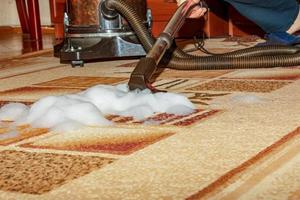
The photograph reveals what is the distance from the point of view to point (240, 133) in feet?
3.22

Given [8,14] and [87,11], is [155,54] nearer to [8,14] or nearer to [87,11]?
[87,11]

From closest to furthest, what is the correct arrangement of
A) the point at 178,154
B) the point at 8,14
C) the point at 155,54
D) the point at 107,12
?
1. the point at 178,154
2. the point at 155,54
3. the point at 107,12
4. the point at 8,14

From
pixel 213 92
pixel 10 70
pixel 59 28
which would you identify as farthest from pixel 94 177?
pixel 59 28

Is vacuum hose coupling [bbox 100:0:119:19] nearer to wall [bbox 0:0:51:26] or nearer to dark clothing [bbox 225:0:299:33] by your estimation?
dark clothing [bbox 225:0:299:33]

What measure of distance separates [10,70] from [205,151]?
135cm

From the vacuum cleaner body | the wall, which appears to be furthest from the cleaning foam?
the wall

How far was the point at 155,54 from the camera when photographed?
4.65 feet

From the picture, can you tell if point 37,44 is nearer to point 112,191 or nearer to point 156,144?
point 156,144

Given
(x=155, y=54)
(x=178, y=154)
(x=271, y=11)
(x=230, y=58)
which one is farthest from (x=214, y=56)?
(x=178, y=154)

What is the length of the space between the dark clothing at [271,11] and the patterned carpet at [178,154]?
460 mm

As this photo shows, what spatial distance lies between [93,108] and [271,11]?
0.91 m

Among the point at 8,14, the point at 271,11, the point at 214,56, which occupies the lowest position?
the point at 8,14

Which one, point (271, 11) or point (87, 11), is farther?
point (87, 11)

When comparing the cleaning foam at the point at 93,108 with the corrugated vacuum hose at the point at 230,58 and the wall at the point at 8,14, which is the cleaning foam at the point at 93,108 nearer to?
the corrugated vacuum hose at the point at 230,58
